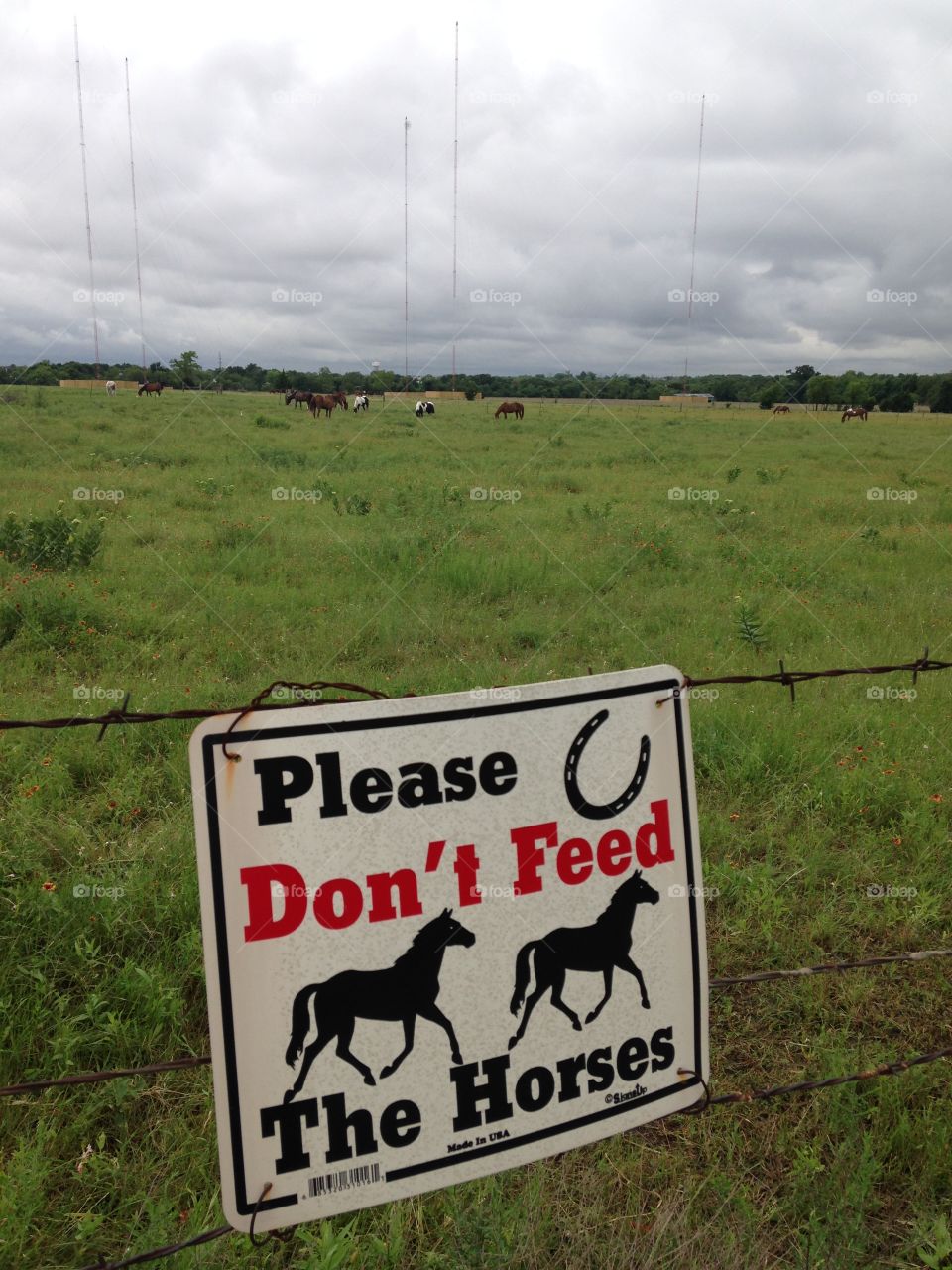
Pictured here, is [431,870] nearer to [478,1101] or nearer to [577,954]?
[577,954]

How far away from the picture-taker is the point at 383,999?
Answer: 129cm

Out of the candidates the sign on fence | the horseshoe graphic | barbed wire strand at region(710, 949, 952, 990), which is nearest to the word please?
the sign on fence

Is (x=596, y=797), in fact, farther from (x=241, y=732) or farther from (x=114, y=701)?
(x=114, y=701)

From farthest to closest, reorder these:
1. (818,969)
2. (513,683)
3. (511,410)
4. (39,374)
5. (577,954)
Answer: (39,374), (511,410), (513,683), (818,969), (577,954)

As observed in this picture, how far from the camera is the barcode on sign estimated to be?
4.17ft

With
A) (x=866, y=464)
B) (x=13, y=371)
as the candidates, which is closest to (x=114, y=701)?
(x=866, y=464)

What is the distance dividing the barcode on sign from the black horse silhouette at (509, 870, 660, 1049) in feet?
0.94

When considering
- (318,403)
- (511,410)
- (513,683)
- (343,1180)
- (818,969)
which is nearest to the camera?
(343,1180)

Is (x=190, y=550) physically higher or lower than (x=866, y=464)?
lower

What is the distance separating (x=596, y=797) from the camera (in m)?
1.45

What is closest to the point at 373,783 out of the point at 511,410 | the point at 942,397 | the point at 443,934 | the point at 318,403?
the point at 443,934

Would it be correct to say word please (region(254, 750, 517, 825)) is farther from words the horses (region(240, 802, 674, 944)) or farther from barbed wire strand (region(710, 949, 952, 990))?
barbed wire strand (region(710, 949, 952, 990))

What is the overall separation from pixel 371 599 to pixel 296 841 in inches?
231

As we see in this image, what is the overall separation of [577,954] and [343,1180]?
50 cm
